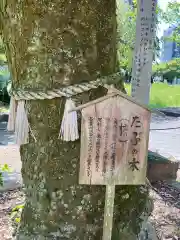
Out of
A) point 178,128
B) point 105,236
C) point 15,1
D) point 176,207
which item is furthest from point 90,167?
point 178,128

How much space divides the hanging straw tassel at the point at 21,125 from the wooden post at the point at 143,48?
2.43 metres

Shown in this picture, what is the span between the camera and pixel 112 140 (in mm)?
1450

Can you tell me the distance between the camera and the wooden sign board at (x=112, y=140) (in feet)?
4.69

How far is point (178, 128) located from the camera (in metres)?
8.09

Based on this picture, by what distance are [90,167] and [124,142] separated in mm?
175

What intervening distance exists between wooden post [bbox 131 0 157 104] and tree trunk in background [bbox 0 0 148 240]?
2.16m

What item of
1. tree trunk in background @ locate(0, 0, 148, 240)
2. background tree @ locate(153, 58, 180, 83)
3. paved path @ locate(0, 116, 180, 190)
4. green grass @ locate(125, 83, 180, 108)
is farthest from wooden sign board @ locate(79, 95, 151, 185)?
background tree @ locate(153, 58, 180, 83)

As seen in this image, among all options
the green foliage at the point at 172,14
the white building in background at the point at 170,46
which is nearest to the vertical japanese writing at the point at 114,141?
the green foliage at the point at 172,14

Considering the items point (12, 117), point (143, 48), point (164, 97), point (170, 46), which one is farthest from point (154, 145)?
point (170, 46)

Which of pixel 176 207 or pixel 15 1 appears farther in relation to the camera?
pixel 176 207

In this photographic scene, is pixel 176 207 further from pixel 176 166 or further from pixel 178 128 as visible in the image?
pixel 178 128

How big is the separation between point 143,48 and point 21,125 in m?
2.52

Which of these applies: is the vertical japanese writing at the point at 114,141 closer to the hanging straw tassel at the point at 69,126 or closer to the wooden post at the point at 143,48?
the hanging straw tassel at the point at 69,126

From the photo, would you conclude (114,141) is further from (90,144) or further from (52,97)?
(52,97)
